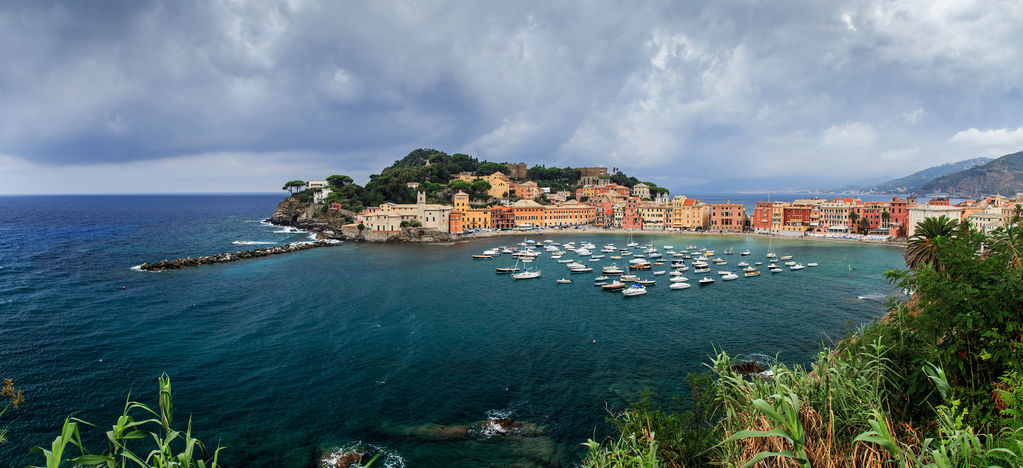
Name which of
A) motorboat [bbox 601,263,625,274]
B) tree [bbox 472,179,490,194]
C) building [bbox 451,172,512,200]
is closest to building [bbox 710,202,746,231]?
building [bbox 451,172,512,200]

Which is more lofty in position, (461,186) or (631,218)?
(461,186)

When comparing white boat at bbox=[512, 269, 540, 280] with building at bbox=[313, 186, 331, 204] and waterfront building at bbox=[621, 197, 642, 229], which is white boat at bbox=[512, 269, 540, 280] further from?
building at bbox=[313, 186, 331, 204]

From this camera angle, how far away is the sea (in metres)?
14.2

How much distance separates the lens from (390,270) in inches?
1619

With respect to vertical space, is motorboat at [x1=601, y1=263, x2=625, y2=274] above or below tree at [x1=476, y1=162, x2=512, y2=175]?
below

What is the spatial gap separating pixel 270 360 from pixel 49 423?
22.0ft

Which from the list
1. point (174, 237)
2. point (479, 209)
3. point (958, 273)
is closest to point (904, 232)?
point (479, 209)

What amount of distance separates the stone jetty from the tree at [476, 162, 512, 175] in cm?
4986

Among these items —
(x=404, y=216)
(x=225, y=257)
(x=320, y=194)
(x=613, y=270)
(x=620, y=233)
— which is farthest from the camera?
(x=320, y=194)

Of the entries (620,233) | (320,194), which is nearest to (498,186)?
(620,233)

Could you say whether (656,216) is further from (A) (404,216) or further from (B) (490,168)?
(B) (490,168)

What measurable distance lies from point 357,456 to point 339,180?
8031 centimetres

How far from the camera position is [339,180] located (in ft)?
285

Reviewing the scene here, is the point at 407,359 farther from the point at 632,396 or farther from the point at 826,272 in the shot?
the point at 826,272
